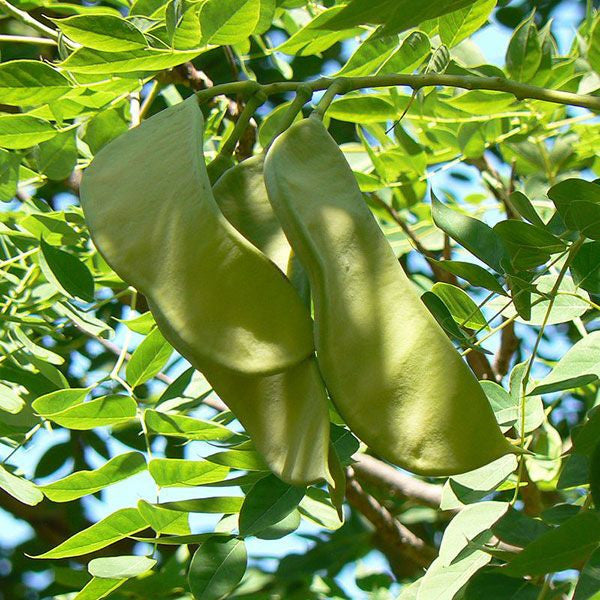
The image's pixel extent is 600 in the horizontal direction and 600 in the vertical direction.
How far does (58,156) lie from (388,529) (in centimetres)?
78

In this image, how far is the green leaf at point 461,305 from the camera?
984 mm

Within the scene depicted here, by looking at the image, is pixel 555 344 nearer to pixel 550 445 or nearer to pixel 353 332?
pixel 550 445

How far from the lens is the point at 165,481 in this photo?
1011 mm

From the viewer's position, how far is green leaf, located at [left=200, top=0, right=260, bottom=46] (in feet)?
2.92

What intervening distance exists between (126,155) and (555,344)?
4.43 feet

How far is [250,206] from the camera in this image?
775 mm

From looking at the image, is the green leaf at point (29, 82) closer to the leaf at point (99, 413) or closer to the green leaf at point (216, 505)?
the leaf at point (99, 413)

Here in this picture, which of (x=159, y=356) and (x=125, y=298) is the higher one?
(x=159, y=356)

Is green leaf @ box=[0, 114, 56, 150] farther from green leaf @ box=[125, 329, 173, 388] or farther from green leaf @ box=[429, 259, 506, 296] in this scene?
green leaf @ box=[429, 259, 506, 296]

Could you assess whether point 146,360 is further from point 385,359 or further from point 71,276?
point 385,359

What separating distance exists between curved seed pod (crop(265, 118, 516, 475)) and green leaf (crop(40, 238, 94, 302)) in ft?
1.79

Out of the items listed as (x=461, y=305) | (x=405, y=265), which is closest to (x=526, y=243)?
(x=461, y=305)

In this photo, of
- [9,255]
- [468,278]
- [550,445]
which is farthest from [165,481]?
[550,445]

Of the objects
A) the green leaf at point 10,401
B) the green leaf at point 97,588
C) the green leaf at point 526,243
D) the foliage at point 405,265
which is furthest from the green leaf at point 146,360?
the green leaf at point 526,243
